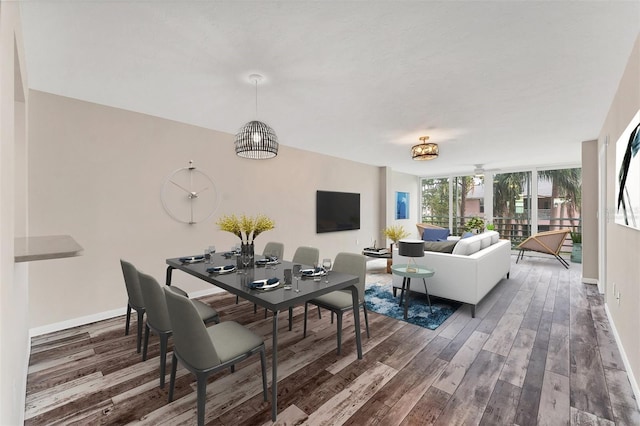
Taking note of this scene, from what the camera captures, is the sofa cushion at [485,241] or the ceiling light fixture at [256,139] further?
the sofa cushion at [485,241]

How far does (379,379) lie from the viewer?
6.95 ft

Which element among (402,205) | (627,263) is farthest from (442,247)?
(402,205)

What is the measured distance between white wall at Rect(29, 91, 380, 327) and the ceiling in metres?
0.27

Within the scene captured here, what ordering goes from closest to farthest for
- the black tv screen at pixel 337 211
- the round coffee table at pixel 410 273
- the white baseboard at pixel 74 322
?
1. the white baseboard at pixel 74 322
2. the round coffee table at pixel 410 273
3. the black tv screen at pixel 337 211

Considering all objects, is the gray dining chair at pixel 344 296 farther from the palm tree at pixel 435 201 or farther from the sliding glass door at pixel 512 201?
the palm tree at pixel 435 201

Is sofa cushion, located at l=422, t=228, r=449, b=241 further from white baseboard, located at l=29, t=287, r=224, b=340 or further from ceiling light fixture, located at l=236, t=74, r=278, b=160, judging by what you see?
white baseboard, located at l=29, t=287, r=224, b=340

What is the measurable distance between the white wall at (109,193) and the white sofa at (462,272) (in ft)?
8.84

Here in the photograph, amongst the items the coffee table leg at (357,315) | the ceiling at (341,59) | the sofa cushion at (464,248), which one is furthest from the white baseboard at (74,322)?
the sofa cushion at (464,248)

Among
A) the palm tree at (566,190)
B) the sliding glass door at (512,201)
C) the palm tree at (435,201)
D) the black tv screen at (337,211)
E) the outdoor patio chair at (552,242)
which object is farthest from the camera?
the palm tree at (435,201)

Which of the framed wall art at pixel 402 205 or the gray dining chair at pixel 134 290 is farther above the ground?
the framed wall art at pixel 402 205

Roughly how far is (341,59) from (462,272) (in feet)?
9.10

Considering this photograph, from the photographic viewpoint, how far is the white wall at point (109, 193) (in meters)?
2.84

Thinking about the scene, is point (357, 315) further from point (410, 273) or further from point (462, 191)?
point (462, 191)

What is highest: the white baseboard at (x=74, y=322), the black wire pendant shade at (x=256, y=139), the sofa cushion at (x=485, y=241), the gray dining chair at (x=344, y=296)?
the black wire pendant shade at (x=256, y=139)
